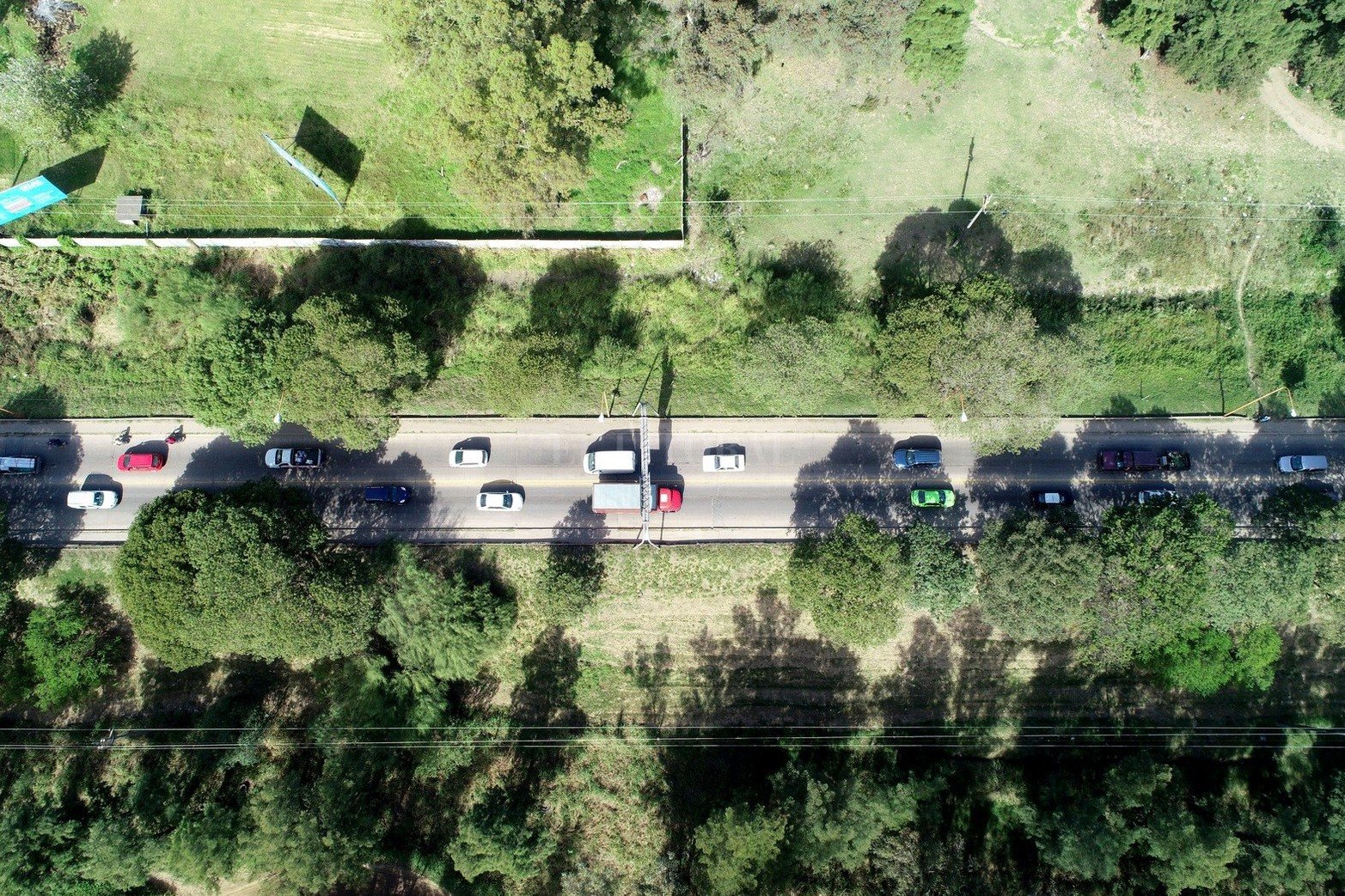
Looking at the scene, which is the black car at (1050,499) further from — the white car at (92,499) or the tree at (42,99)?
the tree at (42,99)

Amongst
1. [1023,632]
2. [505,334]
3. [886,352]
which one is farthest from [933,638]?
[505,334]

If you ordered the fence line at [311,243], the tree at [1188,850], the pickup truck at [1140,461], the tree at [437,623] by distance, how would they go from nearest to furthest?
the tree at [1188,850] < the tree at [437,623] < the fence line at [311,243] < the pickup truck at [1140,461]

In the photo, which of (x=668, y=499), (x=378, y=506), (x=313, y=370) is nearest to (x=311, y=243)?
(x=313, y=370)

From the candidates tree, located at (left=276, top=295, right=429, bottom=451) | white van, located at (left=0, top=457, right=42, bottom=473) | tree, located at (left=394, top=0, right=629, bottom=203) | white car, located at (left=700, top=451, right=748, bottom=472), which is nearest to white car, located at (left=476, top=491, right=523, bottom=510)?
tree, located at (left=276, top=295, right=429, bottom=451)

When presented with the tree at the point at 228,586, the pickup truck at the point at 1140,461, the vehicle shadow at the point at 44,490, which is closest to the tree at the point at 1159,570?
the pickup truck at the point at 1140,461

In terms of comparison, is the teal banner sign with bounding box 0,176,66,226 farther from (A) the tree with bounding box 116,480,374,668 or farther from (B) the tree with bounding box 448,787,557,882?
(B) the tree with bounding box 448,787,557,882

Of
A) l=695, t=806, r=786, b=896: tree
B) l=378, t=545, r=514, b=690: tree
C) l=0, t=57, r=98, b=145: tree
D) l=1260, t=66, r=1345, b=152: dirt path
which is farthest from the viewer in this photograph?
l=1260, t=66, r=1345, b=152: dirt path

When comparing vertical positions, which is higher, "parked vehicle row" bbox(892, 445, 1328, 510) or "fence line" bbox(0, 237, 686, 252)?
"fence line" bbox(0, 237, 686, 252)

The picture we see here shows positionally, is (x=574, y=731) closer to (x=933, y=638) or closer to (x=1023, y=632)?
(x=933, y=638)
